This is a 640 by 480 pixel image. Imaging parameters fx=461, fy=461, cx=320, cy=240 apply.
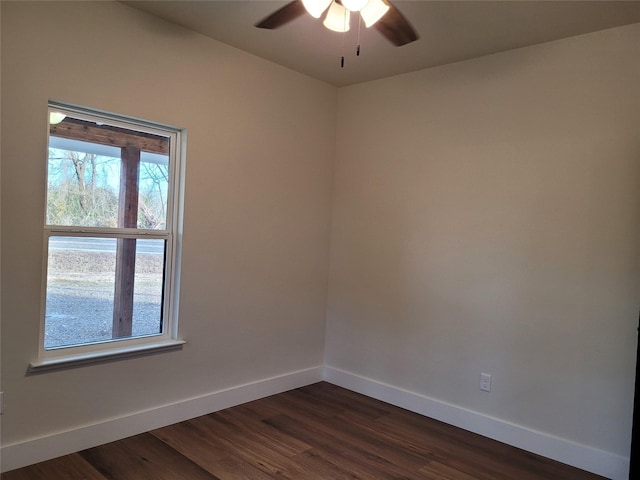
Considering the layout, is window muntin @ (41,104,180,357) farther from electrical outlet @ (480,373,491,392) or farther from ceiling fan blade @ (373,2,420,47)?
electrical outlet @ (480,373,491,392)

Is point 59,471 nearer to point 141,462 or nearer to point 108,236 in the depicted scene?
point 141,462

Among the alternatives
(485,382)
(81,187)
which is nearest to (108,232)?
(81,187)

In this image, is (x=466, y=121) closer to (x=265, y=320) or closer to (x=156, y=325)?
(x=265, y=320)

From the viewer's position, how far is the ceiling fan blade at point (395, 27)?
1.96 meters

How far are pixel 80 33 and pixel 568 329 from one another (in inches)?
128

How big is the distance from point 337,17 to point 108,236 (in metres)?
1.80

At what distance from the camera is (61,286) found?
2.59 metres

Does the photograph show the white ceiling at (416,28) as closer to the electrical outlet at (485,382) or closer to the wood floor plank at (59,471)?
the electrical outlet at (485,382)

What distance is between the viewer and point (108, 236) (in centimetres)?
276

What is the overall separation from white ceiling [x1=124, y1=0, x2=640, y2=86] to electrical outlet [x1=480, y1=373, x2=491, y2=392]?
2155 mm

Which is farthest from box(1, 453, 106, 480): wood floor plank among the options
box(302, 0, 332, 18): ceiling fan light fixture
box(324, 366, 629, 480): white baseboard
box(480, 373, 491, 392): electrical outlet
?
box(302, 0, 332, 18): ceiling fan light fixture

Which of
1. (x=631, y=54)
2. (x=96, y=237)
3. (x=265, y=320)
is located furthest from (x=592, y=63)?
(x=96, y=237)

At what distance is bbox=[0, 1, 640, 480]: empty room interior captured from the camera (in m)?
2.46

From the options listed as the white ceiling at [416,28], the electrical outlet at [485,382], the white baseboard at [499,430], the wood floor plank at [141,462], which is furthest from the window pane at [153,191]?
the electrical outlet at [485,382]
